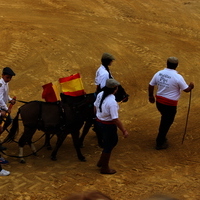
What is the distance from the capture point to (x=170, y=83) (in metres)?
8.45

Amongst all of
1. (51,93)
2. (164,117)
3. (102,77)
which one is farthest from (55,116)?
(164,117)

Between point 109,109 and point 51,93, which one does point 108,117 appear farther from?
point 51,93

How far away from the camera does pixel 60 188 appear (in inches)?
283

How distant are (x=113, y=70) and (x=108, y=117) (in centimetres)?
707

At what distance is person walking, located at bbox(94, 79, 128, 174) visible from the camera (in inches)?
282

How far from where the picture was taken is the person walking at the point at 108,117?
7.16 metres

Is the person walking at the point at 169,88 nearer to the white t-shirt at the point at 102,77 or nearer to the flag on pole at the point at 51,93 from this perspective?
the white t-shirt at the point at 102,77

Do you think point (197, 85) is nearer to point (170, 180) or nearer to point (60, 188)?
point (170, 180)

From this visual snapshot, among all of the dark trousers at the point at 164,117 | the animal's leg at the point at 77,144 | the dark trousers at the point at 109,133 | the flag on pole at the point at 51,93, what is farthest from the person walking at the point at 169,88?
the flag on pole at the point at 51,93

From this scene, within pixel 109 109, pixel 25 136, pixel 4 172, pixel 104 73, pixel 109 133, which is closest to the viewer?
pixel 109 109

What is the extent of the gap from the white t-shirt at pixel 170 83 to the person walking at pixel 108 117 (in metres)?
1.64

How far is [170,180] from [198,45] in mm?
10274


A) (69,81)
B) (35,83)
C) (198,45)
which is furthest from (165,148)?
(198,45)

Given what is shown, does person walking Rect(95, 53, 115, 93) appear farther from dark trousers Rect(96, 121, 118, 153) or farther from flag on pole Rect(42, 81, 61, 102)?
dark trousers Rect(96, 121, 118, 153)
